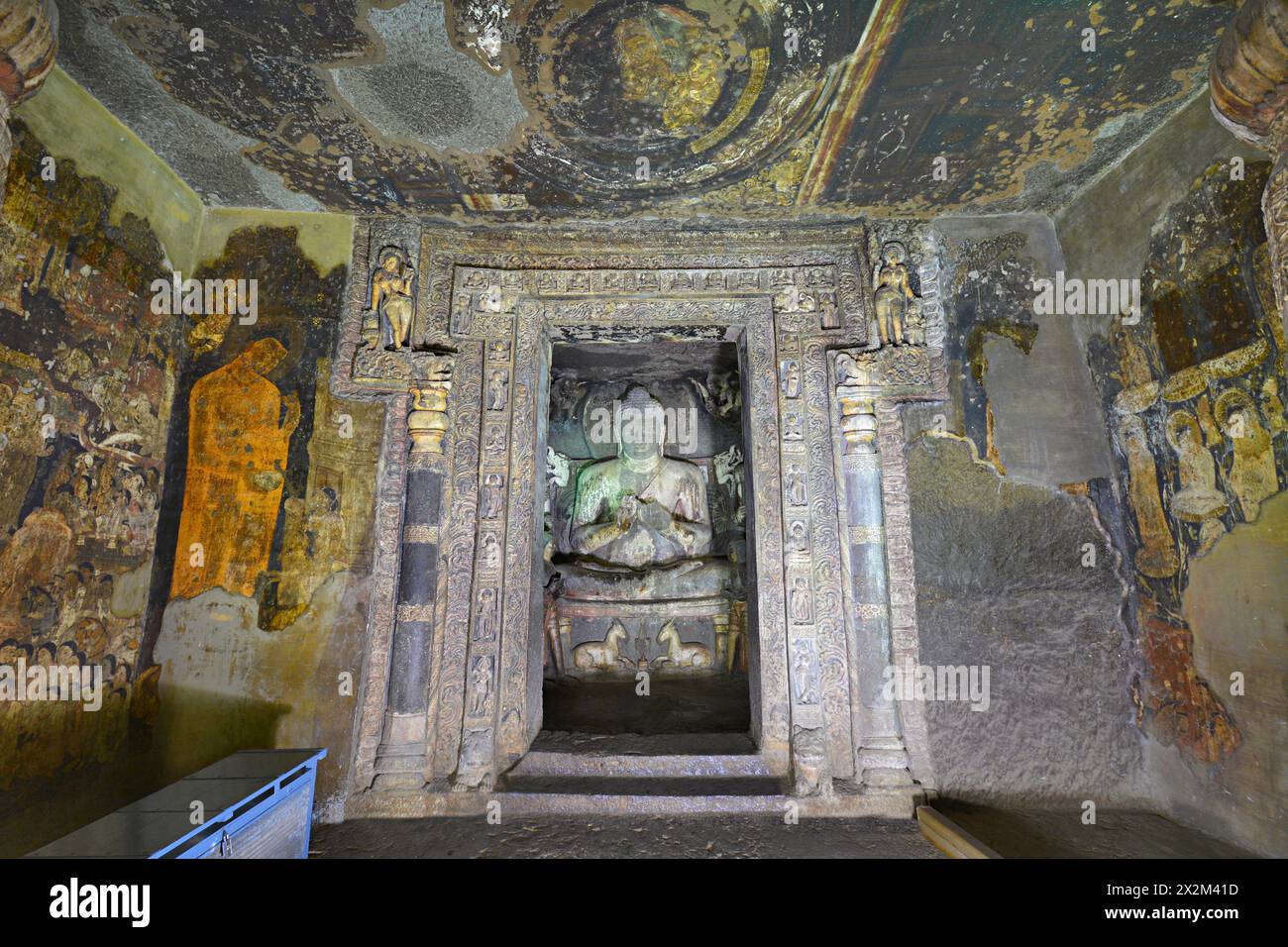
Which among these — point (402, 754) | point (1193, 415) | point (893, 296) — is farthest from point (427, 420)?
point (1193, 415)

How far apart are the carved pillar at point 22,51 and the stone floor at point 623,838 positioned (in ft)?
11.5

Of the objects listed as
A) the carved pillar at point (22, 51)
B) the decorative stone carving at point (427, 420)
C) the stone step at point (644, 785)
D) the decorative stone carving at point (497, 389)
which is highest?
the carved pillar at point (22, 51)

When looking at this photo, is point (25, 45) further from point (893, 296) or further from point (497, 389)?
point (893, 296)

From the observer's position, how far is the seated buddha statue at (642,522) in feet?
18.9

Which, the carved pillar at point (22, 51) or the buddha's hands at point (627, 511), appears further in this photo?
the buddha's hands at point (627, 511)

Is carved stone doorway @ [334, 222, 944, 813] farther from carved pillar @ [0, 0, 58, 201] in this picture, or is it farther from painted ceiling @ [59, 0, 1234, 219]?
carved pillar @ [0, 0, 58, 201]

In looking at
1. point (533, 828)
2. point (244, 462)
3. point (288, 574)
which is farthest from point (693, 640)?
point (244, 462)

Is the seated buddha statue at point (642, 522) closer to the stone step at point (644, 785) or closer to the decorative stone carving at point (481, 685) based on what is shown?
the decorative stone carving at point (481, 685)

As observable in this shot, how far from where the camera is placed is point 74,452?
3225mm

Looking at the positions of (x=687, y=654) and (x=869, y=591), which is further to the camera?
(x=687, y=654)

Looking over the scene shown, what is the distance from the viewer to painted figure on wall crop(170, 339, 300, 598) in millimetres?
3809

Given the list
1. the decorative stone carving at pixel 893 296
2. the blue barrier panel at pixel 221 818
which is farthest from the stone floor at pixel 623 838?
the decorative stone carving at pixel 893 296

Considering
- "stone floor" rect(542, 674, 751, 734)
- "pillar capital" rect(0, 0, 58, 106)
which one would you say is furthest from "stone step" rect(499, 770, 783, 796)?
"pillar capital" rect(0, 0, 58, 106)

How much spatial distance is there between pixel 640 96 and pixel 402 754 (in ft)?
13.8
